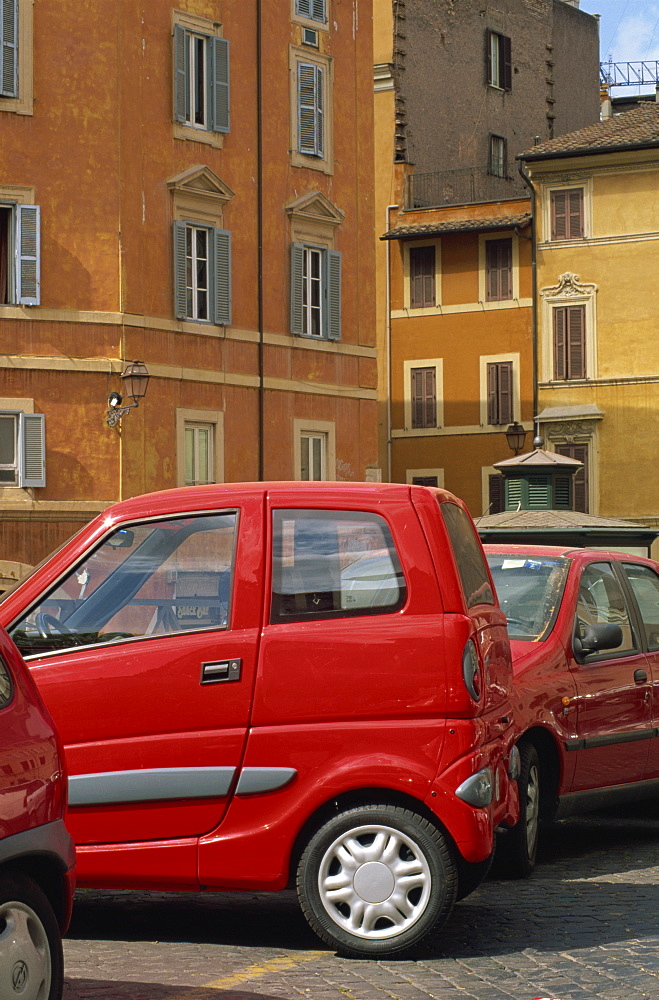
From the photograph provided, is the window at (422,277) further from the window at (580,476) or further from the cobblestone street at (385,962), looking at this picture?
the cobblestone street at (385,962)

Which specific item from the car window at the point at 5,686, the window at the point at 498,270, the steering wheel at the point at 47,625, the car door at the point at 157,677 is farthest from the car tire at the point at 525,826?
the window at the point at 498,270

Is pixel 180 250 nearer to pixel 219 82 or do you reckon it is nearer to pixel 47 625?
pixel 219 82

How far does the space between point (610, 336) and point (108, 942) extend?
1612 inches

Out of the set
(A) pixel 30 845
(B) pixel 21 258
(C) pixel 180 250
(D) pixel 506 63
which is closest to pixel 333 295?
(C) pixel 180 250

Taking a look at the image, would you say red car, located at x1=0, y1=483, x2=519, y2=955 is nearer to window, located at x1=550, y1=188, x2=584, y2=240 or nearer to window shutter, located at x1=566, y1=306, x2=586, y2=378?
window shutter, located at x1=566, y1=306, x2=586, y2=378

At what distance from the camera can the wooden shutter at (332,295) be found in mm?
33125

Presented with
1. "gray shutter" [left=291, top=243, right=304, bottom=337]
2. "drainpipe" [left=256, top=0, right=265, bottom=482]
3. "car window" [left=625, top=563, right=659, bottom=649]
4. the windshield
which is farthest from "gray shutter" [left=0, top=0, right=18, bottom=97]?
the windshield

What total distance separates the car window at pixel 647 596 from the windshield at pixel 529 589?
77 centimetres

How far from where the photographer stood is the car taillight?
667 centimetres

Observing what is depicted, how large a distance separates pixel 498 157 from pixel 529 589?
45431mm

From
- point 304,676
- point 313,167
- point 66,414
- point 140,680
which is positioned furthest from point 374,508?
point 313,167

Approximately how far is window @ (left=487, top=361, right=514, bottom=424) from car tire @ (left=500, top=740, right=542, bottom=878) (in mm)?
38652

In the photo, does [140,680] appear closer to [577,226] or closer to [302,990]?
[302,990]

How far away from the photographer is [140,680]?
6.79 meters
